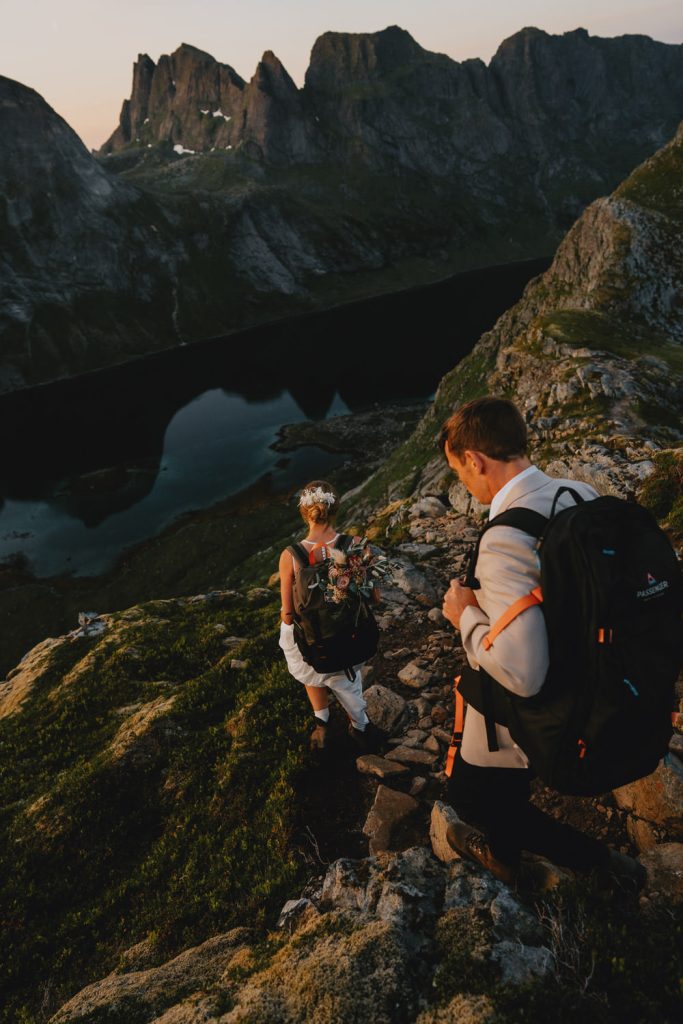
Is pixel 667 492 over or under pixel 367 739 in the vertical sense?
over

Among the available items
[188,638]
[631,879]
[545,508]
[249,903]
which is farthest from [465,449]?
[188,638]

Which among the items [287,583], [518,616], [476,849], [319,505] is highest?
[518,616]

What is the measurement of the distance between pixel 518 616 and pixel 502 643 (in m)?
0.21

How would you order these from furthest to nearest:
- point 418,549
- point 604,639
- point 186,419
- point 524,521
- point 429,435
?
point 186,419 → point 429,435 → point 418,549 → point 524,521 → point 604,639

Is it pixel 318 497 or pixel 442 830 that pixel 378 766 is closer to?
pixel 442 830

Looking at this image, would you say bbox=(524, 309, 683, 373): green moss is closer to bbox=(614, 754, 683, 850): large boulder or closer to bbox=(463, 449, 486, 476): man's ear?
bbox=(614, 754, 683, 850): large boulder

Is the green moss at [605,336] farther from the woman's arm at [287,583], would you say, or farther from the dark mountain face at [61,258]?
the dark mountain face at [61,258]

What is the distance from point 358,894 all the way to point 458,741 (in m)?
1.95

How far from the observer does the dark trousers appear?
4551mm

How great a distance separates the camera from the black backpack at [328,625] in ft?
22.6

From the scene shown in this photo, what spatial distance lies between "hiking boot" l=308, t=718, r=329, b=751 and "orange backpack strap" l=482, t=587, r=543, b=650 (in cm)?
509

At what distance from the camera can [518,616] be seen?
3479 millimetres

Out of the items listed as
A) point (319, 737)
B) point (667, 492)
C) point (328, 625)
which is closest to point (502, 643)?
point (328, 625)

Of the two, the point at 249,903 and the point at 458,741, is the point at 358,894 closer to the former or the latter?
the point at 249,903
